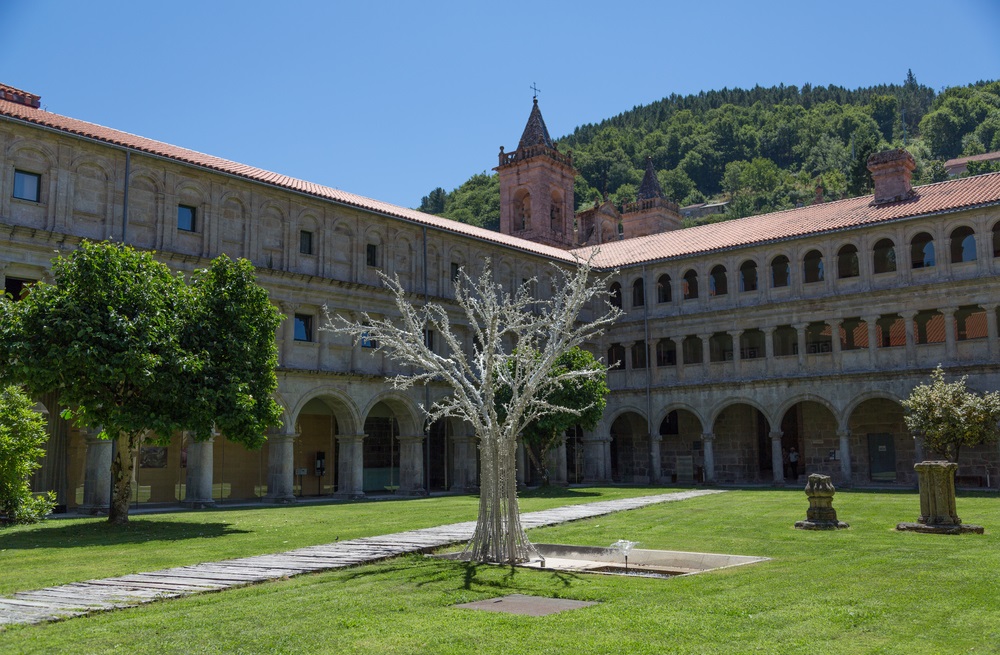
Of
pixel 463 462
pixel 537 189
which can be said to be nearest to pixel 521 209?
pixel 537 189

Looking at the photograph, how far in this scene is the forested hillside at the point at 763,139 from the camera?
132 meters

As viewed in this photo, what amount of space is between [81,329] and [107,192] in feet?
35.9

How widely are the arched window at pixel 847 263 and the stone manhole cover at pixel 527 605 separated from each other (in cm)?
3275

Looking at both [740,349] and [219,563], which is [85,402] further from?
[740,349]

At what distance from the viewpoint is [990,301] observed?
112 ft

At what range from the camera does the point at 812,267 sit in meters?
39.4

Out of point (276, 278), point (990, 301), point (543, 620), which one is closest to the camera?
point (543, 620)

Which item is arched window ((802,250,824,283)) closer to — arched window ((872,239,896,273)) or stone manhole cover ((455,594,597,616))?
arched window ((872,239,896,273))

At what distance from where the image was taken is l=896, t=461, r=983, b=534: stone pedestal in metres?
16.0

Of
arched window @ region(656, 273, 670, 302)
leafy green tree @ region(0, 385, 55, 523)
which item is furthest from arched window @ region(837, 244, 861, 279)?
leafy green tree @ region(0, 385, 55, 523)

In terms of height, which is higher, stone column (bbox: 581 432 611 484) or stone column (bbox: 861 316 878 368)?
stone column (bbox: 861 316 878 368)

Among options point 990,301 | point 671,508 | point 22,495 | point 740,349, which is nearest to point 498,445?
point 671,508

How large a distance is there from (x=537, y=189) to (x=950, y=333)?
36.0 metres

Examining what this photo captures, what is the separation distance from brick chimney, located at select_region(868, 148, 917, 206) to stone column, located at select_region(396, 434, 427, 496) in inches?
869
